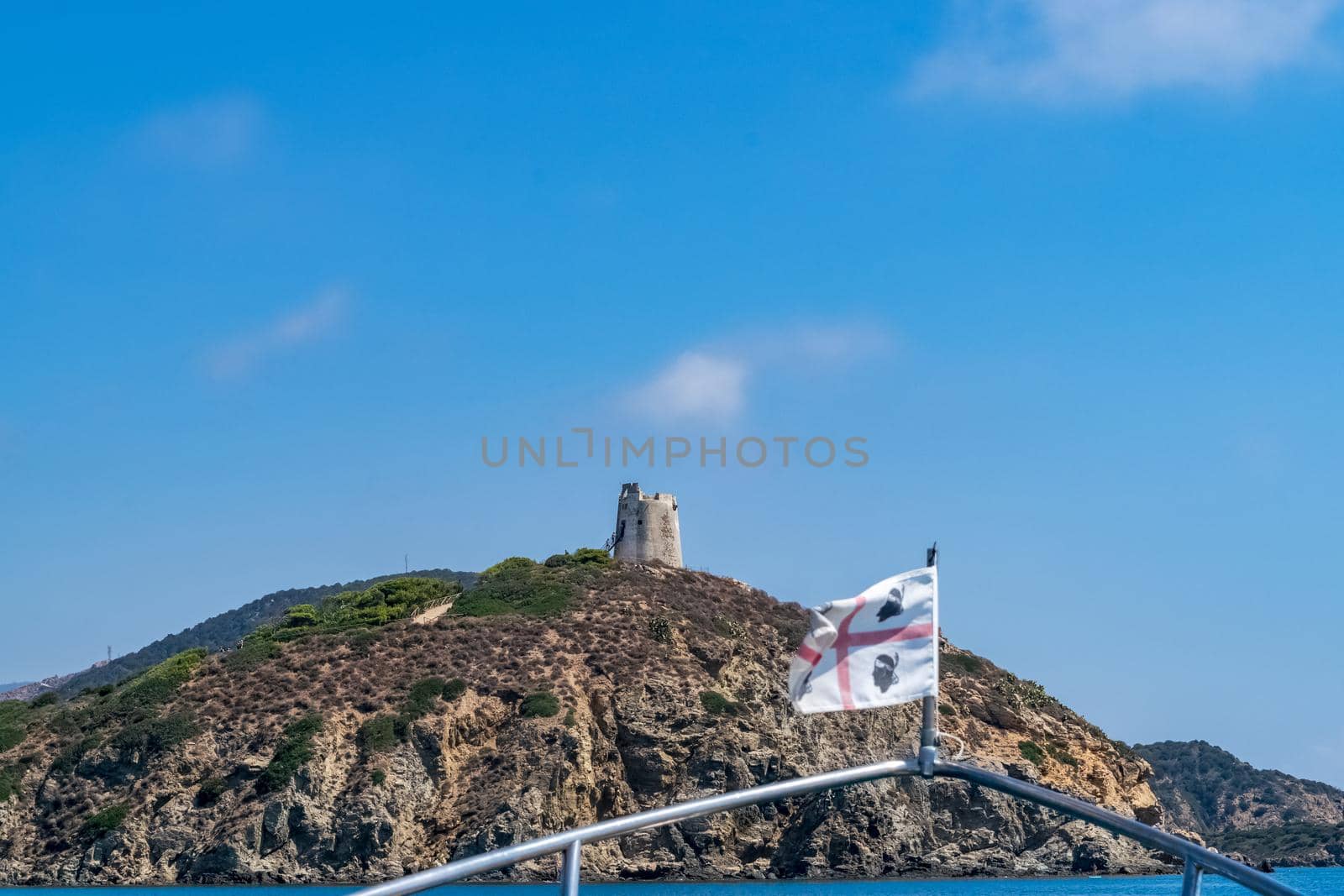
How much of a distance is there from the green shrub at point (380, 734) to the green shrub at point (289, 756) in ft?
7.04

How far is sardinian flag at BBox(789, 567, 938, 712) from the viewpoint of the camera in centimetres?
1025

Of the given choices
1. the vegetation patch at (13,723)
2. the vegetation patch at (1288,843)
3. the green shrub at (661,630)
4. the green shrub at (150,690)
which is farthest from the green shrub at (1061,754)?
the vegetation patch at (13,723)

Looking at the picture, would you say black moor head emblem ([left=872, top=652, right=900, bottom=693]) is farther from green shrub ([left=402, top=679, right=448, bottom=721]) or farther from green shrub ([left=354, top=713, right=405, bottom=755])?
green shrub ([left=402, top=679, right=448, bottom=721])

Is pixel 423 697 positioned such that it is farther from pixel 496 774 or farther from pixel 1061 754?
pixel 1061 754

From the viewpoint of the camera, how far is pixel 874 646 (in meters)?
10.3

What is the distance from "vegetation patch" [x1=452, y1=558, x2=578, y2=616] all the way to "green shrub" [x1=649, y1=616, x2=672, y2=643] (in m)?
6.13

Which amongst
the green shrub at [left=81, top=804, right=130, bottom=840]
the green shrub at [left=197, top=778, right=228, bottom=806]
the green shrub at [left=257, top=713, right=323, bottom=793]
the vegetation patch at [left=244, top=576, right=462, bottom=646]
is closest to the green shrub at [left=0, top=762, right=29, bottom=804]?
the green shrub at [left=81, top=804, right=130, bottom=840]

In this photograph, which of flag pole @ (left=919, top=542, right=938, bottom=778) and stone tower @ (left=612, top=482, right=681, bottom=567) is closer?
flag pole @ (left=919, top=542, right=938, bottom=778)

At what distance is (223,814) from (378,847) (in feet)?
25.1

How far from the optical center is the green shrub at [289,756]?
73062mm

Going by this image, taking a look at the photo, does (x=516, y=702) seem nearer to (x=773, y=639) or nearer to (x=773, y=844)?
(x=773, y=844)

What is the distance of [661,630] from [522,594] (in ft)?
41.2

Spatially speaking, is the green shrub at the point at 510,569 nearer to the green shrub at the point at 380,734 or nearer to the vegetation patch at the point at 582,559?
the vegetation patch at the point at 582,559

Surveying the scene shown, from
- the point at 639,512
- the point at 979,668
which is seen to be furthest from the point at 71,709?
the point at 979,668
